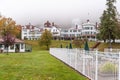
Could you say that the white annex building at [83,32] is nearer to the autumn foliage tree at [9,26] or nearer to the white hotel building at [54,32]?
the white hotel building at [54,32]

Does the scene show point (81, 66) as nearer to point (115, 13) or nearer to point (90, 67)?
point (90, 67)

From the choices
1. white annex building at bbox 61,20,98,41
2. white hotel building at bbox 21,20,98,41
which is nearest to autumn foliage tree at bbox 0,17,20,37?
white annex building at bbox 61,20,98,41

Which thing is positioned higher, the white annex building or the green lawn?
the white annex building

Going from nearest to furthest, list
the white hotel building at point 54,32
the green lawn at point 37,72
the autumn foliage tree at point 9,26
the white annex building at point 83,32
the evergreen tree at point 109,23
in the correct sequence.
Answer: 1. the green lawn at point 37,72
2. the evergreen tree at point 109,23
3. the autumn foliage tree at point 9,26
4. the white annex building at point 83,32
5. the white hotel building at point 54,32

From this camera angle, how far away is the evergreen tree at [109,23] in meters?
72.8

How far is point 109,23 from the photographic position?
72812mm

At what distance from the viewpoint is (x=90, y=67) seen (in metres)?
12.2

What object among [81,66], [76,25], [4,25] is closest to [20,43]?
[4,25]

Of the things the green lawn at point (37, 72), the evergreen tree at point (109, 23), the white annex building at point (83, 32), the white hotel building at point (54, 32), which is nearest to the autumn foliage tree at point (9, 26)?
the evergreen tree at point (109, 23)

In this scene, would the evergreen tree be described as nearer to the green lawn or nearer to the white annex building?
the white annex building

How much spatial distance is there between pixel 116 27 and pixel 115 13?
3880 mm

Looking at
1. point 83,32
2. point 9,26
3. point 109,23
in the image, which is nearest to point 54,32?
A: point 83,32

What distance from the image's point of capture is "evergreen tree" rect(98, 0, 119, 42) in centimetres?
7281

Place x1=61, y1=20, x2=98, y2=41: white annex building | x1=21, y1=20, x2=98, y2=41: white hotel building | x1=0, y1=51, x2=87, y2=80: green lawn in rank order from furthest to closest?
x1=21, y1=20, x2=98, y2=41: white hotel building → x1=61, y1=20, x2=98, y2=41: white annex building → x1=0, y1=51, x2=87, y2=80: green lawn
